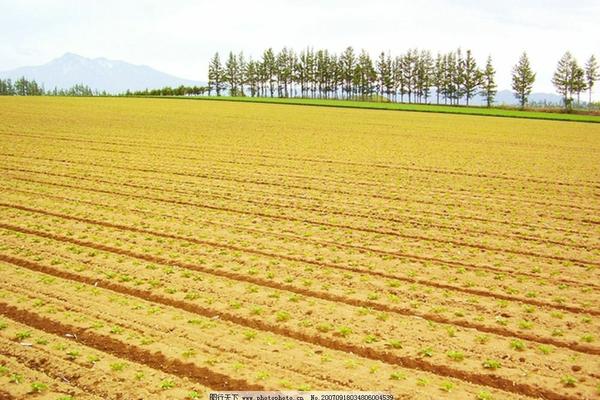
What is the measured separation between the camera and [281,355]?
6.01 m

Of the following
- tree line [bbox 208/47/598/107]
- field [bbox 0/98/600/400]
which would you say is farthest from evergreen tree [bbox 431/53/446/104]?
field [bbox 0/98/600/400]

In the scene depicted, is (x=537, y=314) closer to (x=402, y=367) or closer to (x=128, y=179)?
(x=402, y=367)

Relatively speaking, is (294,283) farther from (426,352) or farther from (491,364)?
(491,364)

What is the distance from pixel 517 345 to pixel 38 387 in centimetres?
582

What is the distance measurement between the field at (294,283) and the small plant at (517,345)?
2 cm

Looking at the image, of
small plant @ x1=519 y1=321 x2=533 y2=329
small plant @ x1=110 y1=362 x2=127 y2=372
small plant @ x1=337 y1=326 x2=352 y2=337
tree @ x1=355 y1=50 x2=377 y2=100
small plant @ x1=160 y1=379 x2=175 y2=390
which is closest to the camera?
small plant @ x1=160 y1=379 x2=175 y2=390

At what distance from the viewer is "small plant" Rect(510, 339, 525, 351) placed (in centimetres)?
625

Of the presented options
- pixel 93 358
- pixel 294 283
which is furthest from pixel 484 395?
pixel 93 358

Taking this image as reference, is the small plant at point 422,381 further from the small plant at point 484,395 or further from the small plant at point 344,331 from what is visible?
the small plant at point 344,331

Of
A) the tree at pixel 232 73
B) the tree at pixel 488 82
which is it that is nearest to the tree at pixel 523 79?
the tree at pixel 488 82

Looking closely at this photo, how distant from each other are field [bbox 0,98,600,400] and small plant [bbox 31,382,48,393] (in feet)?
0.07

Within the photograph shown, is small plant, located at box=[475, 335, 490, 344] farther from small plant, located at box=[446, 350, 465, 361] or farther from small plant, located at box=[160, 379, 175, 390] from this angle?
small plant, located at box=[160, 379, 175, 390]

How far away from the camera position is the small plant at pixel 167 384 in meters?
5.34

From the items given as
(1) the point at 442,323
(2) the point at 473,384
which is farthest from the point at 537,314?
(2) the point at 473,384
